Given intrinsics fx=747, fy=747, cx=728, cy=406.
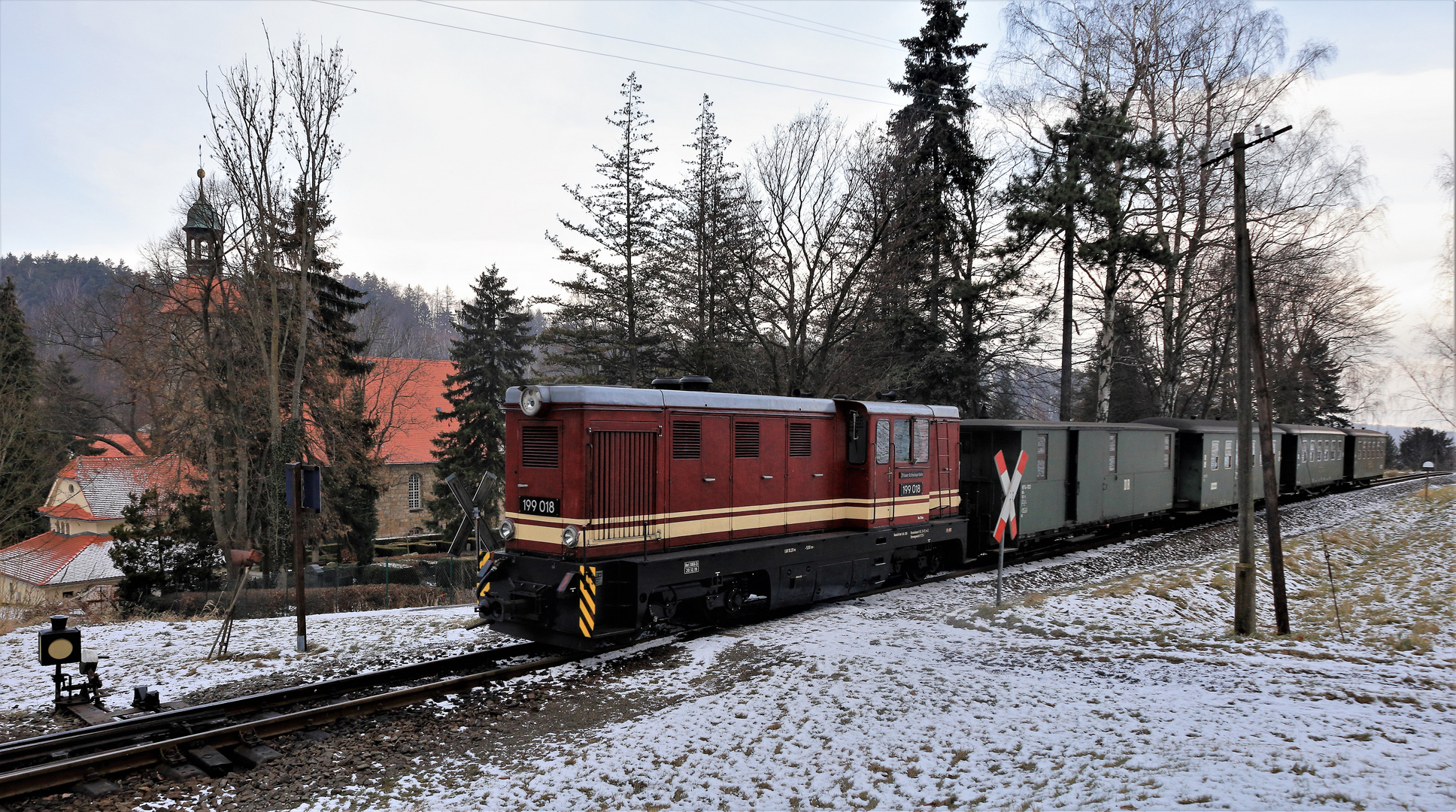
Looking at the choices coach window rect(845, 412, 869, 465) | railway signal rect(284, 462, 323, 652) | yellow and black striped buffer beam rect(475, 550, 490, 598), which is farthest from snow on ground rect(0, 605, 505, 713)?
coach window rect(845, 412, 869, 465)

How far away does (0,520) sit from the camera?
29.5 m

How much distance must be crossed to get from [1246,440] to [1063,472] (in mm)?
6836

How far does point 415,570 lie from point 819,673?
26.6 m

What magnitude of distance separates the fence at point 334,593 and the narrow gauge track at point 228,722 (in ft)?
23.4

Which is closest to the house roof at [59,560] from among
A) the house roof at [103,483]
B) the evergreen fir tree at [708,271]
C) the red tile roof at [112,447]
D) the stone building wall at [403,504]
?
the house roof at [103,483]

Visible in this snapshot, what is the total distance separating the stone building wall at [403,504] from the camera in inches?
1754

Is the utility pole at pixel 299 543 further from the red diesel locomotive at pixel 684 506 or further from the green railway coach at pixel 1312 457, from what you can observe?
the green railway coach at pixel 1312 457

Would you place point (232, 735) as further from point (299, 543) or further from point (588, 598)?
point (299, 543)

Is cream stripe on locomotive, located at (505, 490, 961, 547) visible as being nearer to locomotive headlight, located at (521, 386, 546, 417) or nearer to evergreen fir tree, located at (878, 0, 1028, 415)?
locomotive headlight, located at (521, 386, 546, 417)

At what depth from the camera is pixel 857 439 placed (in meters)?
12.4

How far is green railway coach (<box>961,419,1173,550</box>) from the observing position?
16.2 metres

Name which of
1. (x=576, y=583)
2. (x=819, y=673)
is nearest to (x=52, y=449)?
(x=576, y=583)

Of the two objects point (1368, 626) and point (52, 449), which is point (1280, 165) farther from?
point (52, 449)

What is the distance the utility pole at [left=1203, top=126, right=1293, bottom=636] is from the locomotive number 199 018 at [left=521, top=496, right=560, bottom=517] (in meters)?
9.22
